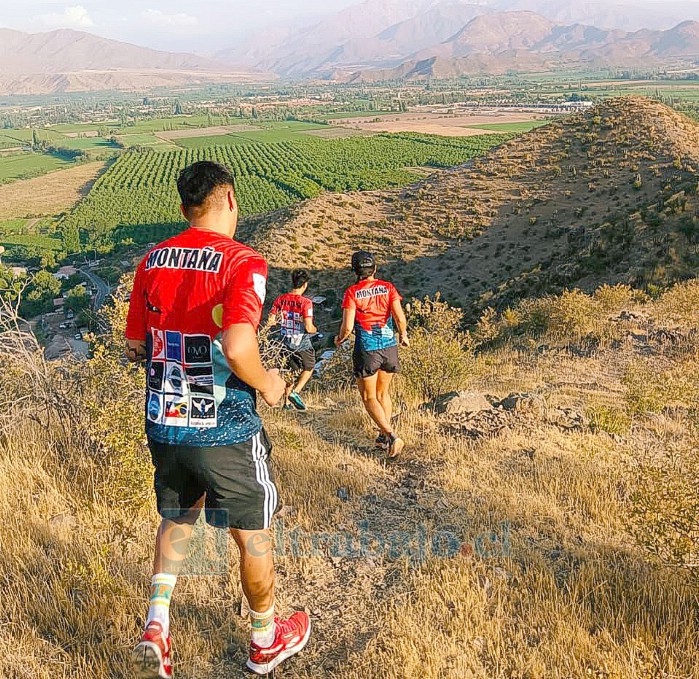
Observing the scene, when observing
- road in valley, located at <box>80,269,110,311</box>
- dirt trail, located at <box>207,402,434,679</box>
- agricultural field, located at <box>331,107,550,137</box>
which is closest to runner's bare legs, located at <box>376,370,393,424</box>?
dirt trail, located at <box>207,402,434,679</box>

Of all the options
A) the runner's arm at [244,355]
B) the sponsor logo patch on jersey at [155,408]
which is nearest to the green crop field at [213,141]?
the sponsor logo patch on jersey at [155,408]

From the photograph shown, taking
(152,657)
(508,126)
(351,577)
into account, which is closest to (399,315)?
(351,577)

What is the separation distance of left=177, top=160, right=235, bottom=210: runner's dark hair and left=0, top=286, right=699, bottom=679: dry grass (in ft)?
6.01

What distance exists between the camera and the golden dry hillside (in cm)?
1961

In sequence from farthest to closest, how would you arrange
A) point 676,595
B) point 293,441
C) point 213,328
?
point 293,441 → point 676,595 → point 213,328

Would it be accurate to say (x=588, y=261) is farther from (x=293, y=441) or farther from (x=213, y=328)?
(x=213, y=328)

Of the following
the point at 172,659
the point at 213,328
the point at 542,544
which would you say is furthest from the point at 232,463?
→ the point at 542,544

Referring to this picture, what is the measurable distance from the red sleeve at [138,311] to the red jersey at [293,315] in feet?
11.7

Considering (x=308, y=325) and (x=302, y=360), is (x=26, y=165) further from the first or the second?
(x=308, y=325)

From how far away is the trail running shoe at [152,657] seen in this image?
7.37ft

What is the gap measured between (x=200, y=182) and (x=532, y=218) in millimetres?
28691

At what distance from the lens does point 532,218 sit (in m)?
28.8

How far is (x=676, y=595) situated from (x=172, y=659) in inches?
92.6

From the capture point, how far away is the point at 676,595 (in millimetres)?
2750
